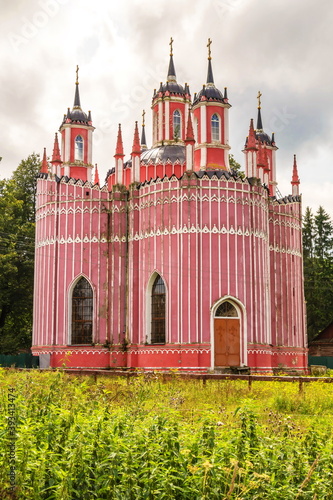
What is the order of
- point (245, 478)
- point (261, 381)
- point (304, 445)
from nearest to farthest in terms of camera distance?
point (245, 478), point (304, 445), point (261, 381)

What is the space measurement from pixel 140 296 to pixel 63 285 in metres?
4.41

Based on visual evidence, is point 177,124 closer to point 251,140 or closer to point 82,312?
point 251,140

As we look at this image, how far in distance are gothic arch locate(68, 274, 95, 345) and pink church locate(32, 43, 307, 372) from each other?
6 centimetres

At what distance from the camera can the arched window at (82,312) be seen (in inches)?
1367

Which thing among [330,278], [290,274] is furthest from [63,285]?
[330,278]

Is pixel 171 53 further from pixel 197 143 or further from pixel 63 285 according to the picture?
pixel 63 285

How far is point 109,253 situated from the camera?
1387 inches

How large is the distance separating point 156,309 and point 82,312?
437 cm

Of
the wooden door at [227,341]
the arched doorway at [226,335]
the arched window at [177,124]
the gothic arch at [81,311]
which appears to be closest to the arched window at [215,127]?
the arched window at [177,124]

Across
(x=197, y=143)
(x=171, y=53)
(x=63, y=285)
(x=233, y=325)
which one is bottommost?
(x=233, y=325)

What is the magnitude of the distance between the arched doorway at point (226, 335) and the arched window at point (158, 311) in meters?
2.76

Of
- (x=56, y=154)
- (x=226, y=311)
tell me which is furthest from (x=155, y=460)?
(x=56, y=154)

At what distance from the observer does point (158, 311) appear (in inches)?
1302

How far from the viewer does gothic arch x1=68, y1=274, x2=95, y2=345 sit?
34688mm
